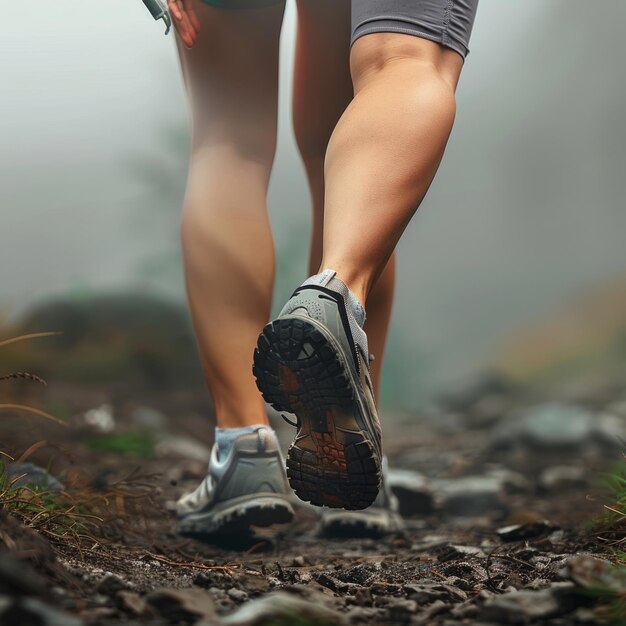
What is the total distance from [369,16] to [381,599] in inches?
35.0

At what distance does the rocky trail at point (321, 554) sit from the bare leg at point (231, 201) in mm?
309

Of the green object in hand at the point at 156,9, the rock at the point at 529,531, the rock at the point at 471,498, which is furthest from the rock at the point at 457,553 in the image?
the green object in hand at the point at 156,9

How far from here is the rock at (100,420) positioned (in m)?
3.86

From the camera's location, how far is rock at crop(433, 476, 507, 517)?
2.47m

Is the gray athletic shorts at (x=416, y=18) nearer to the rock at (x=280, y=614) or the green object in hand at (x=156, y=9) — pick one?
the green object in hand at (x=156, y=9)

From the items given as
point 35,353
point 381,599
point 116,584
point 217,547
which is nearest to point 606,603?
point 381,599


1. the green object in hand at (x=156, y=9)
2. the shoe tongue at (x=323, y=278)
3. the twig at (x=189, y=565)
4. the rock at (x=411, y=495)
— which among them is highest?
the green object in hand at (x=156, y=9)

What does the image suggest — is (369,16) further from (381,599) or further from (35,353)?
(35,353)

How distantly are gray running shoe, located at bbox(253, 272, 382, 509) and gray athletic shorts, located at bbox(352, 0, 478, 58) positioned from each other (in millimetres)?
453

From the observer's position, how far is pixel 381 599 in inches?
43.4

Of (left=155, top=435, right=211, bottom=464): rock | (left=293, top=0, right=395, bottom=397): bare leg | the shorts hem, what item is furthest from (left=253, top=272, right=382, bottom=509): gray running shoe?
(left=155, top=435, right=211, bottom=464): rock

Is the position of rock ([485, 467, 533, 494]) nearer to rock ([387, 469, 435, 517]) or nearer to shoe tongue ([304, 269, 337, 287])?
rock ([387, 469, 435, 517])

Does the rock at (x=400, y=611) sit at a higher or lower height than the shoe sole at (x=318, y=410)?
lower

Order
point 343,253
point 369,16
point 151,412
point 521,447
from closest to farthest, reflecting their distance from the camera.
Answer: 1. point 343,253
2. point 369,16
3. point 521,447
4. point 151,412
